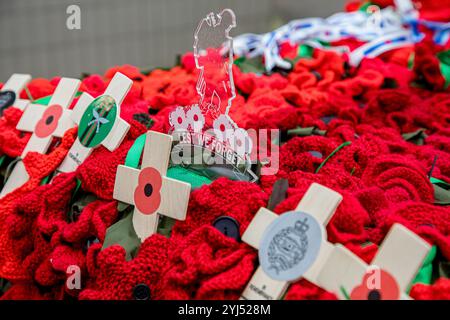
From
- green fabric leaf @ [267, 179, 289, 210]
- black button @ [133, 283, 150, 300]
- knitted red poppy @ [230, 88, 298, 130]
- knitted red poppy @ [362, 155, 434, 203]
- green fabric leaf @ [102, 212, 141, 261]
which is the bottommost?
black button @ [133, 283, 150, 300]

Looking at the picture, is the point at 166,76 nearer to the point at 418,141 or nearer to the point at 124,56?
the point at 418,141

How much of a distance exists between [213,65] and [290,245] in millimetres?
352

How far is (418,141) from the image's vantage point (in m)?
1.22

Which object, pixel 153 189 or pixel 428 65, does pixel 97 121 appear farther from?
pixel 428 65

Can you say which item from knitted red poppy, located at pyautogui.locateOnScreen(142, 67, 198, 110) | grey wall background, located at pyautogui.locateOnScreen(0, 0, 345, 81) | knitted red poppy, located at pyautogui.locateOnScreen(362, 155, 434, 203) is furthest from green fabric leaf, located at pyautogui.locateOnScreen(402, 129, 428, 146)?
grey wall background, located at pyautogui.locateOnScreen(0, 0, 345, 81)

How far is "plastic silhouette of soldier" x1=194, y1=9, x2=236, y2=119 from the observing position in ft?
3.09

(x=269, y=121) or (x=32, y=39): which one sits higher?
(x=269, y=121)

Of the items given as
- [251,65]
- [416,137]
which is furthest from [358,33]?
[416,137]

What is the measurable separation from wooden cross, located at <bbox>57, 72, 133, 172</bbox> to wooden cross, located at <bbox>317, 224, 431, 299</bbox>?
0.43m

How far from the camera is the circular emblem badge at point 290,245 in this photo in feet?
2.30

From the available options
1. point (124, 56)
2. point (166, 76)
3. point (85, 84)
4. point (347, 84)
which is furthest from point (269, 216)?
point (124, 56)

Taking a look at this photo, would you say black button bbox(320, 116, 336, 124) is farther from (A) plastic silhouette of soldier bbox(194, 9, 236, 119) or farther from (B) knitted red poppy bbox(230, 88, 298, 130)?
(A) plastic silhouette of soldier bbox(194, 9, 236, 119)

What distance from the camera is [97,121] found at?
1030mm
